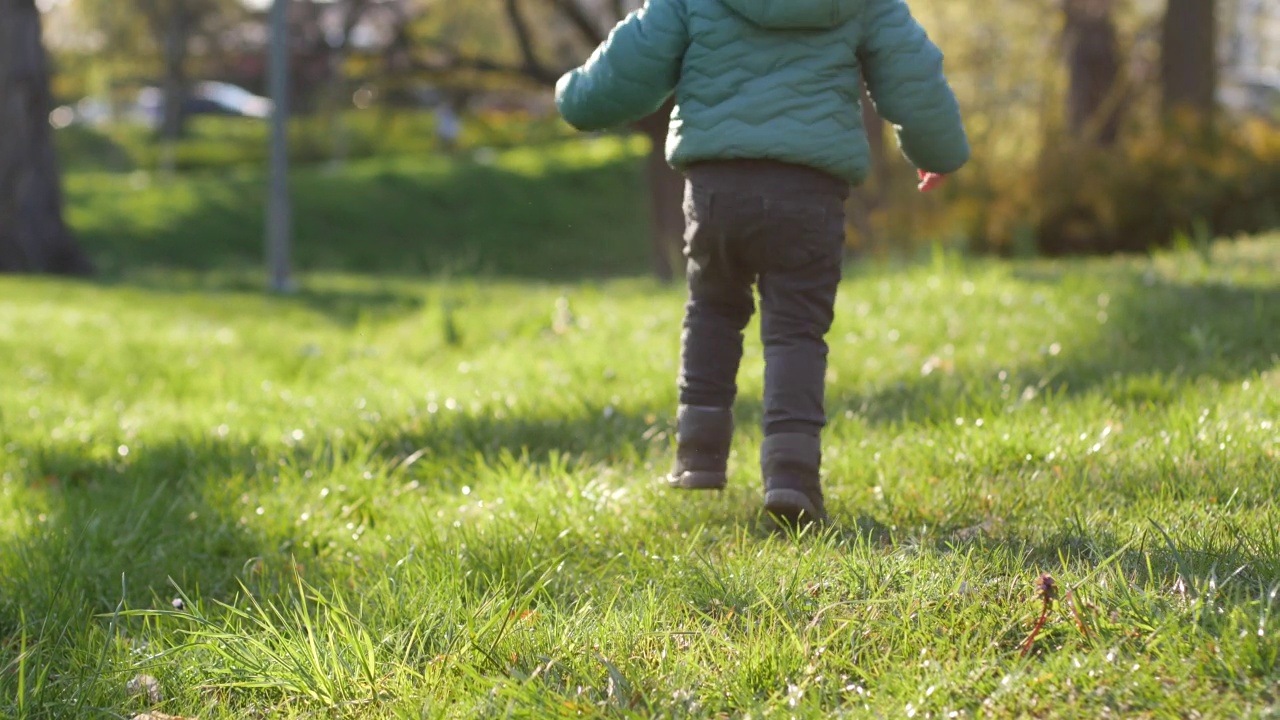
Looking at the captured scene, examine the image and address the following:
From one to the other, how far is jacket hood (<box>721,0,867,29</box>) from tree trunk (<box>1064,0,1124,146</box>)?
12.9 m

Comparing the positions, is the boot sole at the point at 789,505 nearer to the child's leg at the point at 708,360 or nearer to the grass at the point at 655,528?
the grass at the point at 655,528

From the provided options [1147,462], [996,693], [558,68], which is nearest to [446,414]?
[1147,462]

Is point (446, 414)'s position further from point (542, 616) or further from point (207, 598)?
point (542, 616)

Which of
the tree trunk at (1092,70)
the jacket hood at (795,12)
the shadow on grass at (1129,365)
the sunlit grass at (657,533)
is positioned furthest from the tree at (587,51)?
the jacket hood at (795,12)

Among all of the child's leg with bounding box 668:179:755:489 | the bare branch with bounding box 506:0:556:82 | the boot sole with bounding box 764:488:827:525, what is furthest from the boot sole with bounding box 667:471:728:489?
the bare branch with bounding box 506:0:556:82

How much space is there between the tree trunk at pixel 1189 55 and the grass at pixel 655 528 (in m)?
6.44

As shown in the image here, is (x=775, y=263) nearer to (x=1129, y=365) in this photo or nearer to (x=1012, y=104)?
(x=1129, y=365)

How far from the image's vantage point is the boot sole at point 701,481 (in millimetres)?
3322

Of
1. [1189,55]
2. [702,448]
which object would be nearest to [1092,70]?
[1189,55]

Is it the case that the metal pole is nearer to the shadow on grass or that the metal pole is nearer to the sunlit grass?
the sunlit grass

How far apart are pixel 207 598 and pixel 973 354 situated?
134 inches

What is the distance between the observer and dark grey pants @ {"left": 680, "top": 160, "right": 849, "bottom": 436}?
10.5ft

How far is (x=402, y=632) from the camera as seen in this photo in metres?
2.57

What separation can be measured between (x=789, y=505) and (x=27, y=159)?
12.6 meters
